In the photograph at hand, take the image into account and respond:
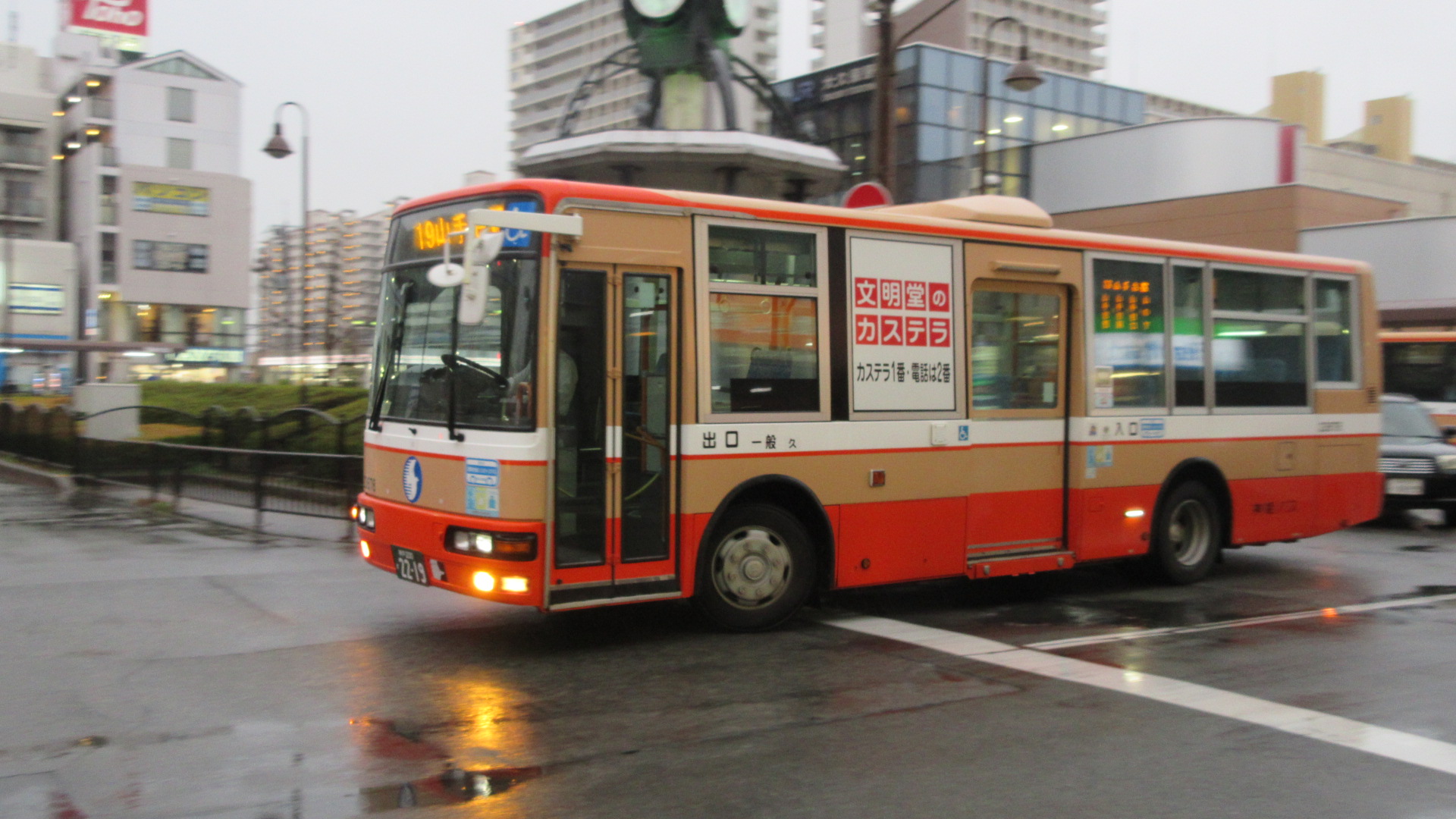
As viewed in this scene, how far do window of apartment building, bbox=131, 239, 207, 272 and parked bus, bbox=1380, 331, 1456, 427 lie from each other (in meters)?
70.1

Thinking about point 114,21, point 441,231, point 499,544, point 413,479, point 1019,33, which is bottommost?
point 499,544

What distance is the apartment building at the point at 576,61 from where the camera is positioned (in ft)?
455

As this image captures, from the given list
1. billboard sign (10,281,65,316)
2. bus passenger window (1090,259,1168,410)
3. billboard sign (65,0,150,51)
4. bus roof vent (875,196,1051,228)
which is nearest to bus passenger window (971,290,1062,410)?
bus passenger window (1090,259,1168,410)

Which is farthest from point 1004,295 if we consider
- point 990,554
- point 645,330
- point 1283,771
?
point 1283,771

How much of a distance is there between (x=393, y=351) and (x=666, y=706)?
10.8 ft

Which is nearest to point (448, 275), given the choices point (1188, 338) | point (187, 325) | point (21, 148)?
point (1188, 338)

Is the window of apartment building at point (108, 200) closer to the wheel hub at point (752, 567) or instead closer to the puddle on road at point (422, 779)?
the wheel hub at point (752, 567)

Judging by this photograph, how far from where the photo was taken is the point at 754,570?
795 cm

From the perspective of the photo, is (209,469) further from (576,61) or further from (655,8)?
(576,61)

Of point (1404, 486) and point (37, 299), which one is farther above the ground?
point (37, 299)

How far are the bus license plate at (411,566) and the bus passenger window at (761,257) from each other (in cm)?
268

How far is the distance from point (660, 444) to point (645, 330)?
75 centimetres

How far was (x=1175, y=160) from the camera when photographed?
43.2 m

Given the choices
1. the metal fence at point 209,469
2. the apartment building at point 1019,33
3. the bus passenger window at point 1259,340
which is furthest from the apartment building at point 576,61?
the bus passenger window at point 1259,340
